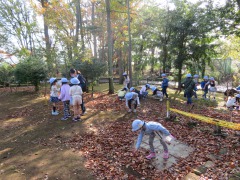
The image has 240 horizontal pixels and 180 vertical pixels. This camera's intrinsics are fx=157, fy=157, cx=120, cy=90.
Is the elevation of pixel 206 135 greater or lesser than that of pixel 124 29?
lesser

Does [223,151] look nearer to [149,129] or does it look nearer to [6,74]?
[149,129]

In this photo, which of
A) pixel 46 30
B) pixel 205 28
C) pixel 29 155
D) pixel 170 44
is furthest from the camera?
pixel 46 30

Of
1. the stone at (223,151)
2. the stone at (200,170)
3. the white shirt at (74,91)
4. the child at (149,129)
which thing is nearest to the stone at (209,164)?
the stone at (200,170)

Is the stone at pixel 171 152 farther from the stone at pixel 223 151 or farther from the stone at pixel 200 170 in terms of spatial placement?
the stone at pixel 223 151

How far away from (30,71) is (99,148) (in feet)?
29.8

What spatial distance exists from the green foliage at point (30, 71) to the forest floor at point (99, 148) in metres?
Result: 4.12

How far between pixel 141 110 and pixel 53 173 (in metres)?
5.15

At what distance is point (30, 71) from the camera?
436 inches

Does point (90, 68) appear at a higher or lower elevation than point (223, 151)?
higher

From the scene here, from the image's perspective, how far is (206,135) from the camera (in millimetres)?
5262

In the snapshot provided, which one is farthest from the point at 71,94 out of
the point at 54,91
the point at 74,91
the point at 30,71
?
the point at 30,71

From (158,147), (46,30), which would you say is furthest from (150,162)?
(46,30)

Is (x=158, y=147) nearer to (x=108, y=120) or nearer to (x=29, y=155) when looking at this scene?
(x=108, y=120)

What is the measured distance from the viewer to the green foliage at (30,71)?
11.1 m
